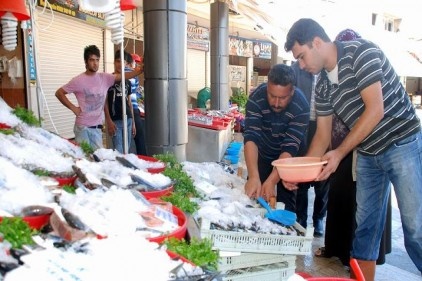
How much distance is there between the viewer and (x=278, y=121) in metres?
3.63

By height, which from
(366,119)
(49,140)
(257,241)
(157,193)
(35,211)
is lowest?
(257,241)

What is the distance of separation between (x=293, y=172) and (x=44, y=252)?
160cm

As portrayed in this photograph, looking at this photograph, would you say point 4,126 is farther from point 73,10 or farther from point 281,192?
point 73,10

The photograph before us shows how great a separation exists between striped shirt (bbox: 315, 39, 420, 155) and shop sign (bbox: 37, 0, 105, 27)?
681cm

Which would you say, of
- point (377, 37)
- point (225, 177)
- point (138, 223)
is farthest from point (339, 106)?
point (377, 37)

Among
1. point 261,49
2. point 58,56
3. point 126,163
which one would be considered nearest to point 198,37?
point 261,49

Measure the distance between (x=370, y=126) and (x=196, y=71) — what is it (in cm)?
1595

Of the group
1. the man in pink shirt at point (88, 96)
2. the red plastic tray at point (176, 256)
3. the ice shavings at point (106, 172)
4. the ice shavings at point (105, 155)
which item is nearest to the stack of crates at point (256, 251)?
the red plastic tray at point (176, 256)

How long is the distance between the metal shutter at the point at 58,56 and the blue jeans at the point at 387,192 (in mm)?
6735

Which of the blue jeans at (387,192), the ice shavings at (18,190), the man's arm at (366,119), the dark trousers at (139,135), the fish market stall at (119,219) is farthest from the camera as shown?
the dark trousers at (139,135)

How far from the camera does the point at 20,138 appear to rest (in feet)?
9.81

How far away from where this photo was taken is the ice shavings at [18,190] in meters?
1.83

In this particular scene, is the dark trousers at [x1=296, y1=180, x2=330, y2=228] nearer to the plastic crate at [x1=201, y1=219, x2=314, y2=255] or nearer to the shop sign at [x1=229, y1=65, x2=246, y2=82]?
the plastic crate at [x1=201, y1=219, x2=314, y2=255]

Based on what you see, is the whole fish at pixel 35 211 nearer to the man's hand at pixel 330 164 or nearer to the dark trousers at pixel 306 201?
the man's hand at pixel 330 164
